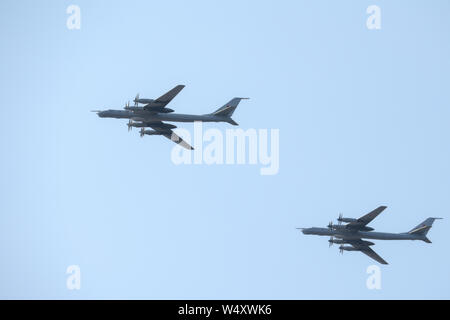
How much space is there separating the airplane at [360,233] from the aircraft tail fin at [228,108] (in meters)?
15.8

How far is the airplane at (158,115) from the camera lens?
85.8 meters

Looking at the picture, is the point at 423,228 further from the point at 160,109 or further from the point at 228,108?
the point at 160,109

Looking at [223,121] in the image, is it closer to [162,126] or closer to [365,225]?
[162,126]

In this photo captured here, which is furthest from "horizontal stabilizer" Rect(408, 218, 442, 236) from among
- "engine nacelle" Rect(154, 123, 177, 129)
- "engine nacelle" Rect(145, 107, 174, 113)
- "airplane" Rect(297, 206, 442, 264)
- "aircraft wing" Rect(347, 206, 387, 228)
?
"engine nacelle" Rect(145, 107, 174, 113)

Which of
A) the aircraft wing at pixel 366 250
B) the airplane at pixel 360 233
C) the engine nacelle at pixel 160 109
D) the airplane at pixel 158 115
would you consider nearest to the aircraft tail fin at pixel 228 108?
the airplane at pixel 158 115

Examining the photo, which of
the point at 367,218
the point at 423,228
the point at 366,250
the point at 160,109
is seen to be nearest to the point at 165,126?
the point at 160,109

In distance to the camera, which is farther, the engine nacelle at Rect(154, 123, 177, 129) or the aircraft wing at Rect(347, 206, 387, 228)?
the engine nacelle at Rect(154, 123, 177, 129)

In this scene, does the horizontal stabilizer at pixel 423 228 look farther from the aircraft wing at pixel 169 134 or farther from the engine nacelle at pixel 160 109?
the engine nacelle at pixel 160 109

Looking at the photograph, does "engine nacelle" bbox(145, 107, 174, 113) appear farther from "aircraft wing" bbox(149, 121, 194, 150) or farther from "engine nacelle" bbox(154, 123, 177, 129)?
"engine nacelle" bbox(154, 123, 177, 129)

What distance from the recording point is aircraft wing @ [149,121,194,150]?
8924cm

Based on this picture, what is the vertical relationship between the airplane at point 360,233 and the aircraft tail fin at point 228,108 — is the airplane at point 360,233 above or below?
below
